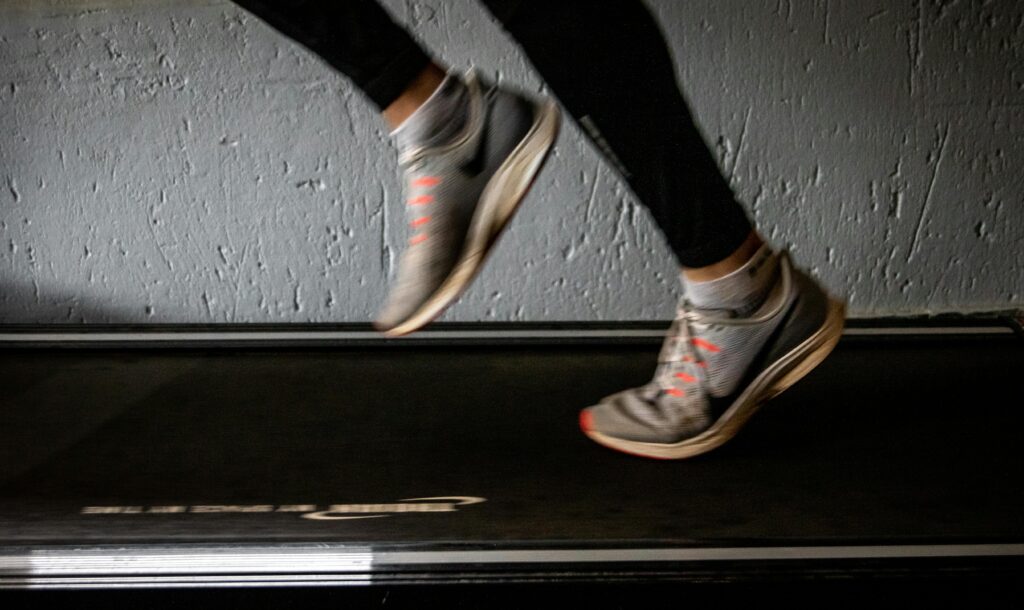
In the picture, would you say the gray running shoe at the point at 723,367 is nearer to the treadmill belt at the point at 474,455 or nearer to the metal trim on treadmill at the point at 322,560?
the treadmill belt at the point at 474,455

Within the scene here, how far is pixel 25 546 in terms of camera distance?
99 centimetres

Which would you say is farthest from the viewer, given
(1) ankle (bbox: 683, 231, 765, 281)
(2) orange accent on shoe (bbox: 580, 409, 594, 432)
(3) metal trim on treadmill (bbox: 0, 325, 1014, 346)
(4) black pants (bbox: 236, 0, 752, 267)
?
(3) metal trim on treadmill (bbox: 0, 325, 1014, 346)

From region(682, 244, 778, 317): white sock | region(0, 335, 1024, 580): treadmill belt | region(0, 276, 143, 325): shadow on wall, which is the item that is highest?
region(0, 276, 143, 325): shadow on wall

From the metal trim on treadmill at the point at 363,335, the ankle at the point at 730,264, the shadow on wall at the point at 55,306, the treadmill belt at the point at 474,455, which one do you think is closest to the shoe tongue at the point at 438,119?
the ankle at the point at 730,264

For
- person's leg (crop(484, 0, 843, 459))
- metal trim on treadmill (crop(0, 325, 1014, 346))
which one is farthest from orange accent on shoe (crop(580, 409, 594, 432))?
metal trim on treadmill (crop(0, 325, 1014, 346))

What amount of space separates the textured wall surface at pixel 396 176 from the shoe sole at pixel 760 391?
744mm

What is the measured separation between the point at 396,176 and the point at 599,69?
958 mm

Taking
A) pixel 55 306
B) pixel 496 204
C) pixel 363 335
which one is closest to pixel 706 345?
pixel 496 204

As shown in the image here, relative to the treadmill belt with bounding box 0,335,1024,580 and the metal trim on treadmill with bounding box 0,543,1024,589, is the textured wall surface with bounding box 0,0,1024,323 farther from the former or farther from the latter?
the metal trim on treadmill with bounding box 0,543,1024,589

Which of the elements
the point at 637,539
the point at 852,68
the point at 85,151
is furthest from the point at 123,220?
the point at 852,68

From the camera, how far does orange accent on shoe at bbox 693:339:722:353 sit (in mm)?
1104

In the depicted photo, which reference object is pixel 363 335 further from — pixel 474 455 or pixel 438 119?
pixel 438 119

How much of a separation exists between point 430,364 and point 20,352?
2.48 ft

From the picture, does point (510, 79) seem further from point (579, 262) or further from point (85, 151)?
point (85, 151)
